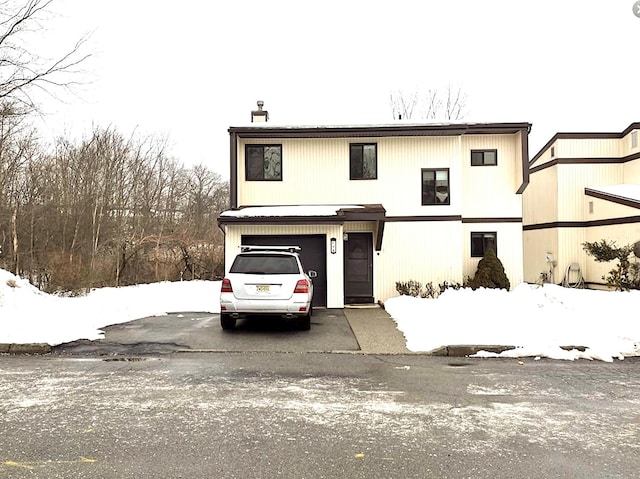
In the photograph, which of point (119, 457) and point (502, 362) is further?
point (502, 362)

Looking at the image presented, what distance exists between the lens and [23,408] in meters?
5.81

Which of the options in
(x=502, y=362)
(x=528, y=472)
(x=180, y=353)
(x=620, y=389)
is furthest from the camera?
(x=180, y=353)

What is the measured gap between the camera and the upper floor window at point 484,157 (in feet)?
64.6

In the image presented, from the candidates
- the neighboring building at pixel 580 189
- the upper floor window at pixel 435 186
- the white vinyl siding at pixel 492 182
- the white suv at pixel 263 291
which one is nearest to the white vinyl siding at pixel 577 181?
the neighboring building at pixel 580 189

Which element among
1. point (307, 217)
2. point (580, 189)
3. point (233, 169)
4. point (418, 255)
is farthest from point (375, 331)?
point (580, 189)

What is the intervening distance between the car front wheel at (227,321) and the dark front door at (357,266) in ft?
22.8

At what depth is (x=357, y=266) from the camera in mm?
18031

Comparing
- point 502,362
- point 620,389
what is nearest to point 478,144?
point 502,362

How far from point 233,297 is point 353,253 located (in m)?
7.76

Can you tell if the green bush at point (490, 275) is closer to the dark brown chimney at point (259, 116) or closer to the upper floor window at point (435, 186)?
the upper floor window at point (435, 186)

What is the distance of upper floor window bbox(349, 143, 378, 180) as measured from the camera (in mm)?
18609

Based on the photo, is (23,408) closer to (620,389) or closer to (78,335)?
(78,335)

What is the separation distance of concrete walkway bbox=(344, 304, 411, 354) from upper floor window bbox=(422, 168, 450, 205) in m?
4.59

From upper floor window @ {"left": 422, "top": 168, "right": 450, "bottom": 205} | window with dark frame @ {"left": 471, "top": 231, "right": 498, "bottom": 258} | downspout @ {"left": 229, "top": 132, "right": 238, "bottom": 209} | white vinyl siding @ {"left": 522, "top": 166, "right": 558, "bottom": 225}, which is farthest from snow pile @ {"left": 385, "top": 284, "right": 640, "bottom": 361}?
white vinyl siding @ {"left": 522, "top": 166, "right": 558, "bottom": 225}
